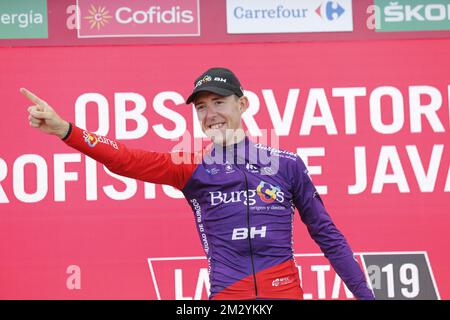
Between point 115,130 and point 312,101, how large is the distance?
1044 millimetres

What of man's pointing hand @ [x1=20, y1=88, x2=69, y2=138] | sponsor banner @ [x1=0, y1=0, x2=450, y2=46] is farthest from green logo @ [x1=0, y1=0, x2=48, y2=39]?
man's pointing hand @ [x1=20, y1=88, x2=69, y2=138]

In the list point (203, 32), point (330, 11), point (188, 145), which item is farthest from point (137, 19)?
point (330, 11)

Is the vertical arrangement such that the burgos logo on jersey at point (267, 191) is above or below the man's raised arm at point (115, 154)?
below

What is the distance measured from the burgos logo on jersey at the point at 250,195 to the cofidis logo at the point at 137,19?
1661 millimetres

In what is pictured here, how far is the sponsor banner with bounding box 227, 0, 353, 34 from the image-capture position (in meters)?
4.03

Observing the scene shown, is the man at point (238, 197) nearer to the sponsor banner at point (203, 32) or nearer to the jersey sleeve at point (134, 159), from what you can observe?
the jersey sleeve at point (134, 159)

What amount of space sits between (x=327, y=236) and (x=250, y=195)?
0.97ft

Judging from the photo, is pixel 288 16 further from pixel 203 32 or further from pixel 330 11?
pixel 203 32

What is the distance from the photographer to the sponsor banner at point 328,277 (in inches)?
158

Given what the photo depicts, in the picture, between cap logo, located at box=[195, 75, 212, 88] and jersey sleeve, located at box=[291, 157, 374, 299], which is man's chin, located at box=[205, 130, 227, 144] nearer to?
cap logo, located at box=[195, 75, 212, 88]

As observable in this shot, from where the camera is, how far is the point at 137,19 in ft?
13.2

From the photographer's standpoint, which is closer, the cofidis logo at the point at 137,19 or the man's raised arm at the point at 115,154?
the man's raised arm at the point at 115,154

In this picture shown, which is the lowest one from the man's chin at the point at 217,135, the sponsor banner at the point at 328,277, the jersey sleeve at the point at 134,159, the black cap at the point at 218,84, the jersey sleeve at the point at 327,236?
the sponsor banner at the point at 328,277

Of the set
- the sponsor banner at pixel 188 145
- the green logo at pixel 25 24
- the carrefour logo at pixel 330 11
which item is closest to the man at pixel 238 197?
the sponsor banner at pixel 188 145
